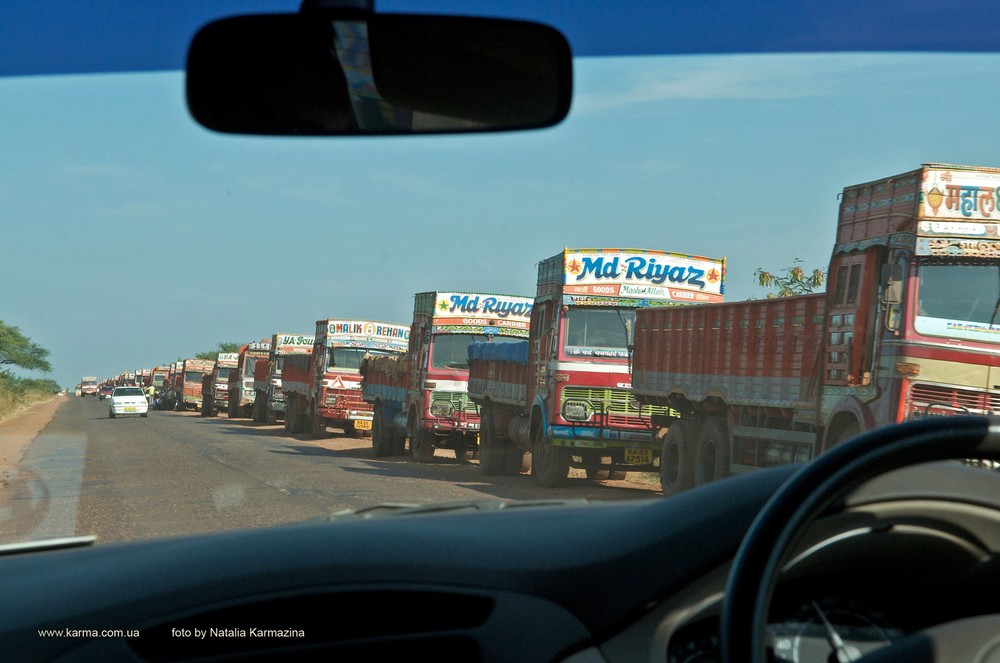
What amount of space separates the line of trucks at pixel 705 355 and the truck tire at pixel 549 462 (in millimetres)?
32

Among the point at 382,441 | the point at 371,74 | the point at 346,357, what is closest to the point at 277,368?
the point at 346,357

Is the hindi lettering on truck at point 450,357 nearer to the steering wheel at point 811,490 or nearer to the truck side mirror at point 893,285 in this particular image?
the truck side mirror at point 893,285

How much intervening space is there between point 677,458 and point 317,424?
18.7m

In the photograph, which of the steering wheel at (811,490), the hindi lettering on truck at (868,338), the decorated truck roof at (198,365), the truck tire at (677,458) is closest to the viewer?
the steering wheel at (811,490)

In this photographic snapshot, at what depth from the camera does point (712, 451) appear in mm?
14391

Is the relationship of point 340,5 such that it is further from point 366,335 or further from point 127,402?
point 127,402

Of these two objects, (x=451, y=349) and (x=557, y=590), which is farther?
(x=451, y=349)

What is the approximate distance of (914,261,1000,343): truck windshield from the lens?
34.1 ft

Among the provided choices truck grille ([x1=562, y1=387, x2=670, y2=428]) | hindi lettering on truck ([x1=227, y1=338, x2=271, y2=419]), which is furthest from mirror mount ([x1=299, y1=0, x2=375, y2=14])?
hindi lettering on truck ([x1=227, y1=338, x2=271, y2=419])

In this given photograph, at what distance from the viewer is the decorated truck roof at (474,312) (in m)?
22.0

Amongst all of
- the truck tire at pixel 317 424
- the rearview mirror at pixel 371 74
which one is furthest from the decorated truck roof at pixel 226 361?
the rearview mirror at pixel 371 74

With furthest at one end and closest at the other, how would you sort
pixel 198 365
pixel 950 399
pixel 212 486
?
pixel 198 365 → pixel 212 486 → pixel 950 399

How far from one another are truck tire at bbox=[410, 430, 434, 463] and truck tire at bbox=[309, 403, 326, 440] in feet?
29.9

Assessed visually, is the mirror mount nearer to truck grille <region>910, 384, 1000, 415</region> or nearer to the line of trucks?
the line of trucks
